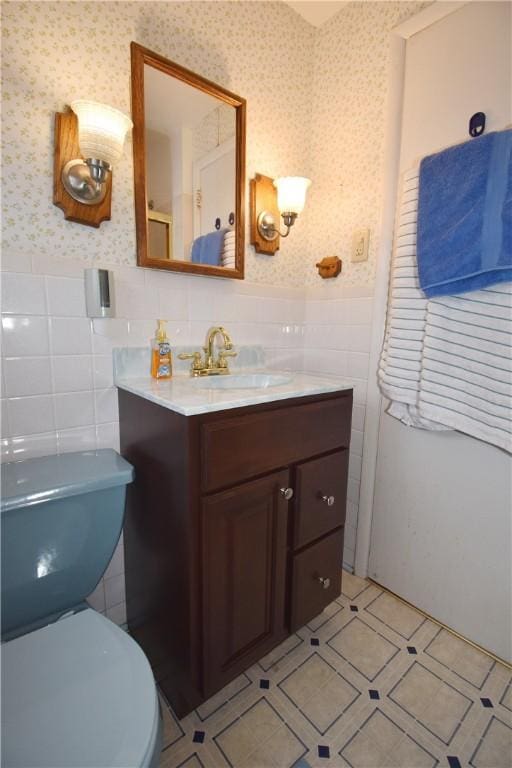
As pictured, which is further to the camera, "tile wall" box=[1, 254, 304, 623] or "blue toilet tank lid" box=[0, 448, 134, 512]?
"tile wall" box=[1, 254, 304, 623]

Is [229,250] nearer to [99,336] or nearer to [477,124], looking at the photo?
[99,336]

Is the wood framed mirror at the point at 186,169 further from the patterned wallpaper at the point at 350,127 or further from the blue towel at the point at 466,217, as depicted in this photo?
the blue towel at the point at 466,217

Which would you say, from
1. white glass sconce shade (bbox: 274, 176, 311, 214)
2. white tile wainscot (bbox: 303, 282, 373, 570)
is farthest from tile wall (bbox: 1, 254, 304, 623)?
white tile wainscot (bbox: 303, 282, 373, 570)

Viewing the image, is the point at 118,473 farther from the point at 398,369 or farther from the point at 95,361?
the point at 398,369

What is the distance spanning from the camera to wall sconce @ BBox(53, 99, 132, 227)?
0.89 metres

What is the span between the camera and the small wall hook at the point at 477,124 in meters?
1.06

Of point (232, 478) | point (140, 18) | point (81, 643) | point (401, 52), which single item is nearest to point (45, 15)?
point (140, 18)

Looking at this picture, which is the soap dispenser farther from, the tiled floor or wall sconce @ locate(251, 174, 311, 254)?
the tiled floor

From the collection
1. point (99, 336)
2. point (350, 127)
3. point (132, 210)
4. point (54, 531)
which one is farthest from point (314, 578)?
point (350, 127)

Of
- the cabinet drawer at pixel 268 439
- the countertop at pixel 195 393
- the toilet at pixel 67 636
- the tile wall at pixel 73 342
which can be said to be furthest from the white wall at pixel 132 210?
the cabinet drawer at pixel 268 439

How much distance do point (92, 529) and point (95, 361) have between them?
491 millimetres

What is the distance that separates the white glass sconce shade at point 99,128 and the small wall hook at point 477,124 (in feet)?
3.38

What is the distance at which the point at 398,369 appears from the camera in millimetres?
1271

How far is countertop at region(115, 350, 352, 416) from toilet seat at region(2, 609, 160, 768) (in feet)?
1.69
